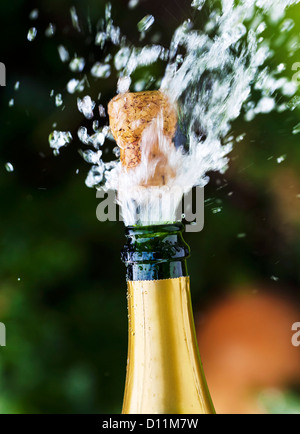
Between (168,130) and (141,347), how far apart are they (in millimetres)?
161

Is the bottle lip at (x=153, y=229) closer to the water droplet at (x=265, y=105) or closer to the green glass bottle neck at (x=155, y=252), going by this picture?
the green glass bottle neck at (x=155, y=252)

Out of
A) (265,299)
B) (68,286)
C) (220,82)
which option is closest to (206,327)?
(265,299)

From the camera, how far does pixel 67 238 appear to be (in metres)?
0.76

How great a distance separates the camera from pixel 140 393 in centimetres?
41

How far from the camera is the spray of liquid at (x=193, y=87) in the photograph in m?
0.41

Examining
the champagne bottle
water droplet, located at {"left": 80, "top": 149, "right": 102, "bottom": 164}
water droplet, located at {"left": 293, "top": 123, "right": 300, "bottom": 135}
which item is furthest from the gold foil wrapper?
water droplet, located at {"left": 293, "top": 123, "right": 300, "bottom": 135}

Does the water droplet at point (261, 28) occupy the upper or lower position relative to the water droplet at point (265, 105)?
upper

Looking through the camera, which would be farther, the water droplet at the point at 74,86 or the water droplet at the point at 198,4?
the water droplet at the point at 74,86

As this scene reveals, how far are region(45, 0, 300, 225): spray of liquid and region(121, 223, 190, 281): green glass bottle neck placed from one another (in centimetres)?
1

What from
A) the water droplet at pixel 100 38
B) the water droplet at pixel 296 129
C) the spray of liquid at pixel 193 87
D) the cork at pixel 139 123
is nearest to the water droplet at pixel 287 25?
the spray of liquid at pixel 193 87

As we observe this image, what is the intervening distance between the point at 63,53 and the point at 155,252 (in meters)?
0.43

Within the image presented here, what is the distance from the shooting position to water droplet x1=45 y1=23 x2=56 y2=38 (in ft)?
2.36

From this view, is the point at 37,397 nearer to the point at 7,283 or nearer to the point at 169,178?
the point at 7,283

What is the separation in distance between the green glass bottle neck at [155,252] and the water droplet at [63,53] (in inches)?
15.9
